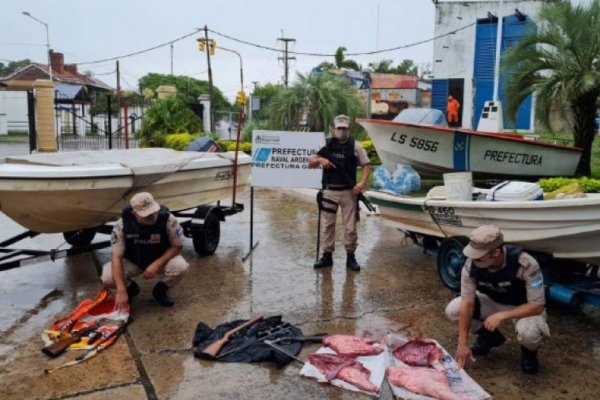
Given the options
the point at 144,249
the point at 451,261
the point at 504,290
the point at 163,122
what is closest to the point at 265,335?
the point at 144,249

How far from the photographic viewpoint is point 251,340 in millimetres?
4090

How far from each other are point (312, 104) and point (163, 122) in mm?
6393

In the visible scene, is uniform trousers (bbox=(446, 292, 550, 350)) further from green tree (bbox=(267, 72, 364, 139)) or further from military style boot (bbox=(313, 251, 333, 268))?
green tree (bbox=(267, 72, 364, 139))

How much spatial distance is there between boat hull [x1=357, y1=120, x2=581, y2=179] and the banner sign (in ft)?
11.3

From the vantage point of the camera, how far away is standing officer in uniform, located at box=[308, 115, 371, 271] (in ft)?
19.7

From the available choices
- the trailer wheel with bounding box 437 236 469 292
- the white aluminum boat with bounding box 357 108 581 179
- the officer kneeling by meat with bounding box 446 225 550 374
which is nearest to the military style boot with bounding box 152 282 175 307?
the officer kneeling by meat with bounding box 446 225 550 374

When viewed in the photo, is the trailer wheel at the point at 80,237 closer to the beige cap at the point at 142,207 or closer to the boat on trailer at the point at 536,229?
the beige cap at the point at 142,207

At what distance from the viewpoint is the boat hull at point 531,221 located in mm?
4352

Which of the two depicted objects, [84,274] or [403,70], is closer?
[84,274]

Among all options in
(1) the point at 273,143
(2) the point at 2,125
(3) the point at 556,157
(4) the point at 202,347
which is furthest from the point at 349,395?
(2) the point at 2,125

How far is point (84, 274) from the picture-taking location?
19.8 ft

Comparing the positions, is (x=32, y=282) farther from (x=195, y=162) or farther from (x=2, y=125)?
(x=2, y=125)

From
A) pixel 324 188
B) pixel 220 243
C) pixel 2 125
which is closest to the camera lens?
pixel 324 188

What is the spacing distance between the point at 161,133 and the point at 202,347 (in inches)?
673
